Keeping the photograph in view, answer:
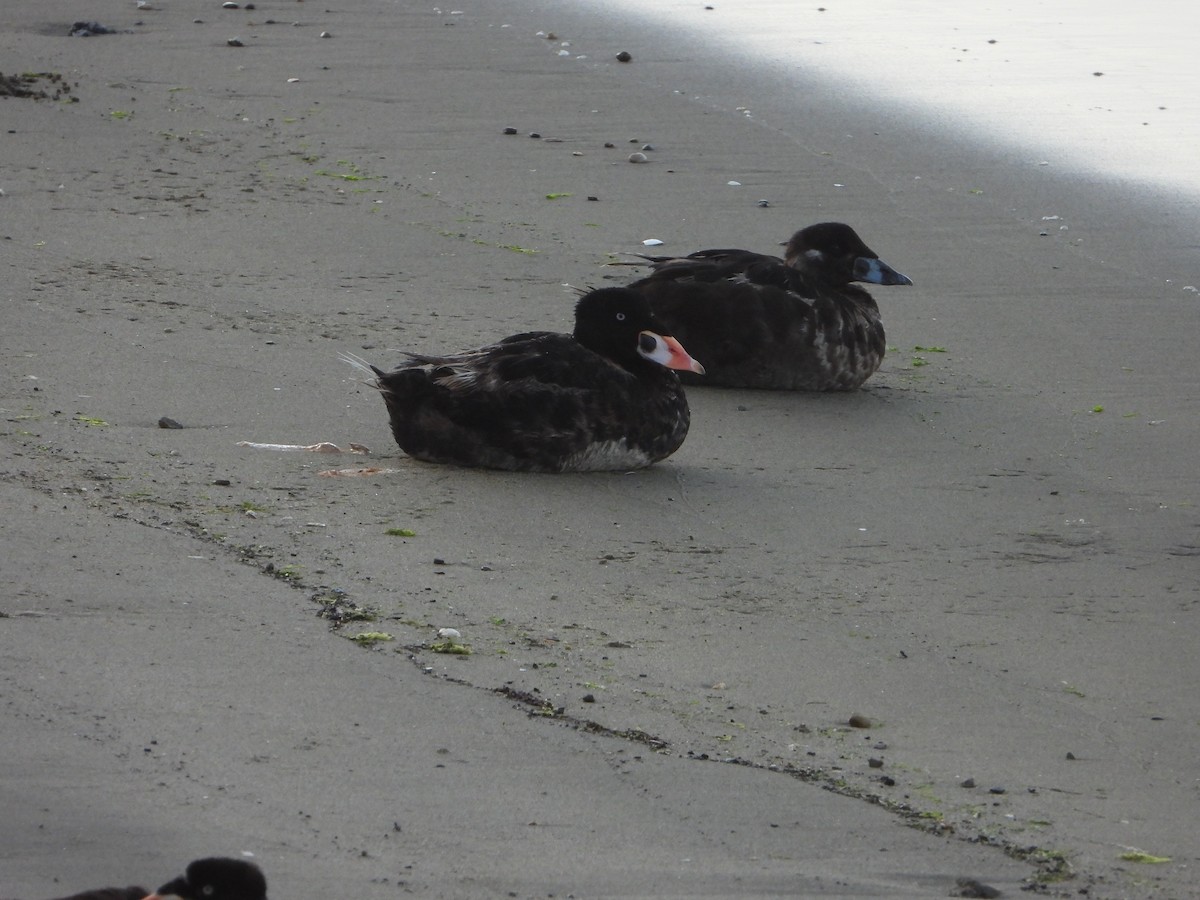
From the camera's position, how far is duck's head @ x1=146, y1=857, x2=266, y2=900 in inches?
119

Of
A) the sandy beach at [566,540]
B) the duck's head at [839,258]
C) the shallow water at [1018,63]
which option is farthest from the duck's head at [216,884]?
the shallow water at [1018,63]

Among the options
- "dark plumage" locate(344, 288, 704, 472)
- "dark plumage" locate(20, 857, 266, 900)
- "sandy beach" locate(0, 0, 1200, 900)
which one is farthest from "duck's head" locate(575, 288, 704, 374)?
"dark plumage" locate(20, 857, 266, 900)

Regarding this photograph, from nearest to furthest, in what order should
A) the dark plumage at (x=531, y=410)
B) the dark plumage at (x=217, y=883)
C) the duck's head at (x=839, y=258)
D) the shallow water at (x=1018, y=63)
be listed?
the dark plumage at (x=217, y=883) → the dark plumage at (x=531, y=410) → the duck's head at (x=839, y=258) → the shallow water at (x=1018, y=63)

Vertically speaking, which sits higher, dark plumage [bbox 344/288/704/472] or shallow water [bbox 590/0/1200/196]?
shallow water [bbox 590/0/1200/196]

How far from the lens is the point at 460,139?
494 inches

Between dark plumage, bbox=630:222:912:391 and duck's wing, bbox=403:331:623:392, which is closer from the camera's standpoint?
duck's wing, bbox=403:331:623:392

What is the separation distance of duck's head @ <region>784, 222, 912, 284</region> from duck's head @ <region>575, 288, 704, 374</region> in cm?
199

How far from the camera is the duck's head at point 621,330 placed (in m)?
7.37

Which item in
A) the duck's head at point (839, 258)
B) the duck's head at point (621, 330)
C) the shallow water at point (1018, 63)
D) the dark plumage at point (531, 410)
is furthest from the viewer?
the shallow water at point (1018, 63)

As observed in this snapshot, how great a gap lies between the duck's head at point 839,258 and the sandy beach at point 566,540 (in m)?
0.50

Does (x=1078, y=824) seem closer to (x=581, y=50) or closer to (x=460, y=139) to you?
(x=460, y=139)

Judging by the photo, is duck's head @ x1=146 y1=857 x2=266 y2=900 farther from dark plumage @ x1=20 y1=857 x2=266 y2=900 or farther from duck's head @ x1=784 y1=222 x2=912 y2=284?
duck's head @ x1=784 y1=222 x2=912 y2=284

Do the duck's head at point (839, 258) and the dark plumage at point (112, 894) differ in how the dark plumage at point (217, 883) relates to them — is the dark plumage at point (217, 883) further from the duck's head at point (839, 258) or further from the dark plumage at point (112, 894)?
the duck's head at point (839, 258)

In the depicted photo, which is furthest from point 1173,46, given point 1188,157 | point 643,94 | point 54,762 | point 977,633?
point 54,762
